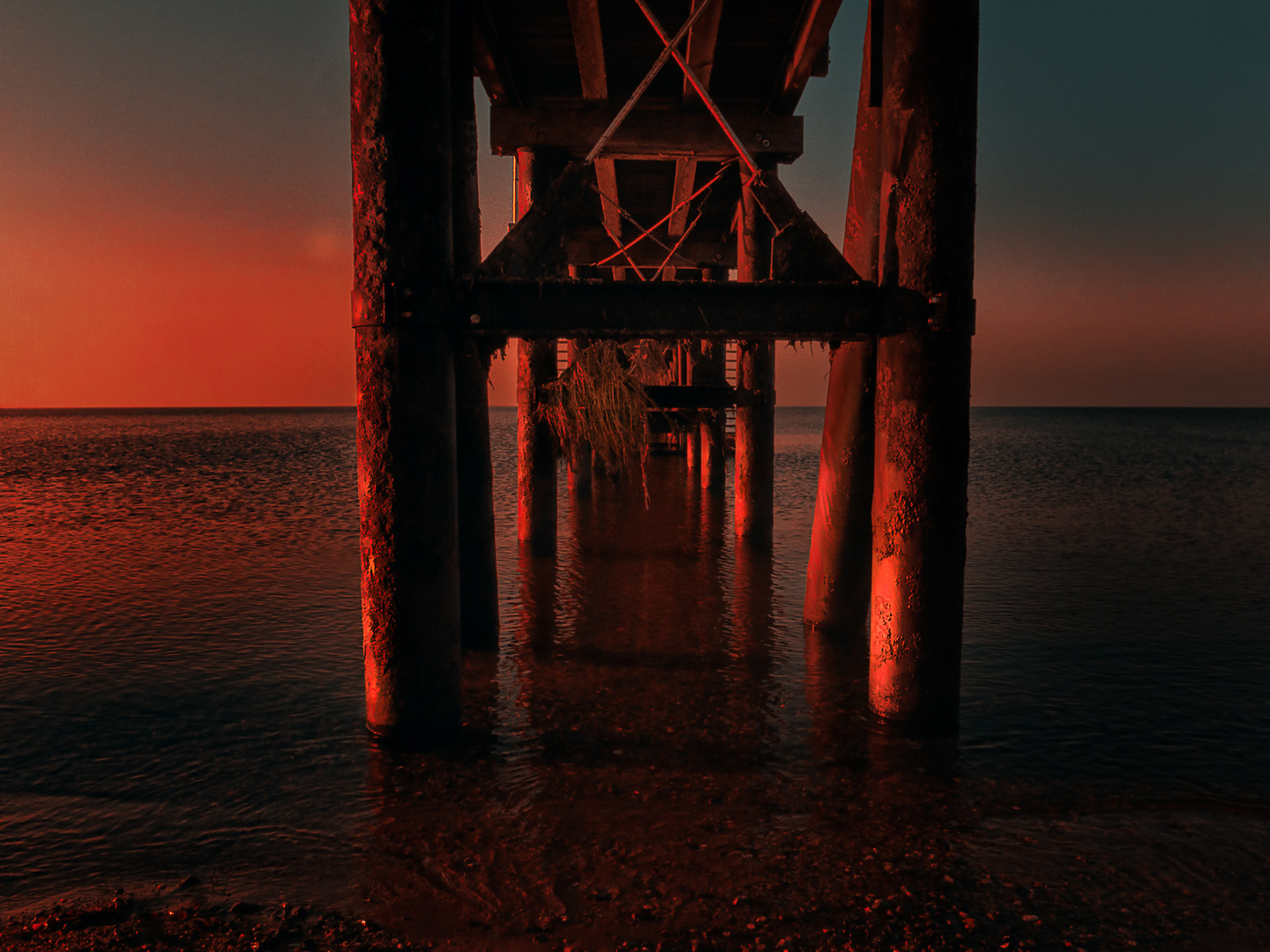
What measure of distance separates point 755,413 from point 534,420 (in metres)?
2.70

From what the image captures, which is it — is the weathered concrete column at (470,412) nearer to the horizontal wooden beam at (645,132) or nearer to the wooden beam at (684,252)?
the horizontal wooden beam at (645,132)

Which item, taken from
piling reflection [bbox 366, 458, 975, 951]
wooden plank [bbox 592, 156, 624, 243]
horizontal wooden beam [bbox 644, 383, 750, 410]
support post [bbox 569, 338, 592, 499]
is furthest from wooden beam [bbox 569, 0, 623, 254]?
support post [bbox 569, 338, 592, 499]

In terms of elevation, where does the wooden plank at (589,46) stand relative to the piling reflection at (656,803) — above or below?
above

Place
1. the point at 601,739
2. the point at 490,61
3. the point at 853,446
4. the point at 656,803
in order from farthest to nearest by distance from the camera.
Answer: the point at 490,61 → the point at 853,446 → the point at 601,739 → the point at 656,803

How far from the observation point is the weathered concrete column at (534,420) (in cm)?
862

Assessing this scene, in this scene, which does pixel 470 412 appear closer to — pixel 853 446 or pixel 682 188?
pixel 853 446

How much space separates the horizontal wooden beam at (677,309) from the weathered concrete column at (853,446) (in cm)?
114

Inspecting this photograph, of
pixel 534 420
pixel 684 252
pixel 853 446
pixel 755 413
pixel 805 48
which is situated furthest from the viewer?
pixel 684 252

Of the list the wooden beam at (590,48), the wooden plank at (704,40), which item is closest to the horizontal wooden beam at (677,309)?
the wooden beam at (590,48)

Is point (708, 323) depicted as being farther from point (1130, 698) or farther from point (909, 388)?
point (1130, 698)

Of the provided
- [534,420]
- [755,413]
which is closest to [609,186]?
[534,420]

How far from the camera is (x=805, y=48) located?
6.76 metres

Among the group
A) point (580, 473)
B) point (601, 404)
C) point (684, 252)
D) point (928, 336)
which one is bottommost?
point (580, 473)

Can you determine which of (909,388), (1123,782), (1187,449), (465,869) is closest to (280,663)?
(465,869)
